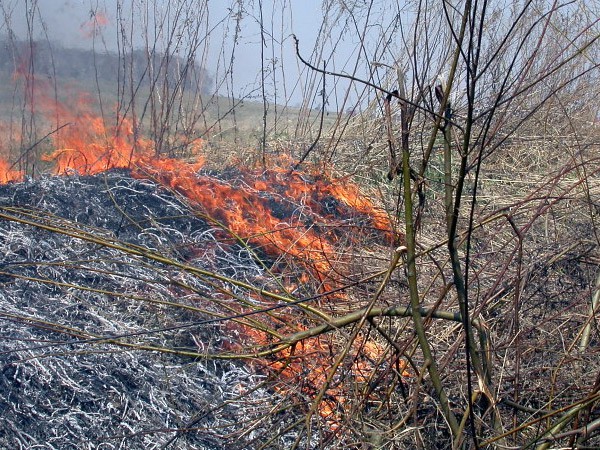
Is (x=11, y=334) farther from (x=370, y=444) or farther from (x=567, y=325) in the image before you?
(x=567, y=325)

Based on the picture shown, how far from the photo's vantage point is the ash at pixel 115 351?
2.49m

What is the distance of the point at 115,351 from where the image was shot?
2.42m

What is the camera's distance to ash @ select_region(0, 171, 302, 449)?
8.17 ft

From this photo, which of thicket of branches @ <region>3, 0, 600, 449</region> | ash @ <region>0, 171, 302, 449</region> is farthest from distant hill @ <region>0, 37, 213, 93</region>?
ash @ <region>0, 171, 302, 449</region>

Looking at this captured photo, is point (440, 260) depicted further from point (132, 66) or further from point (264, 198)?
point (132, 66)

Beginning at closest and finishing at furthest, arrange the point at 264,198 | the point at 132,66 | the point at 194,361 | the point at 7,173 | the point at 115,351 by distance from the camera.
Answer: the point at 115,351, the point at 194,361, the point at 264,198, the point at 7,173, the point at 132,66

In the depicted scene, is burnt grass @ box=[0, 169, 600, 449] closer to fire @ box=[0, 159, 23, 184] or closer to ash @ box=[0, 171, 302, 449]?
ash @ box=[0, 171, 302, 449]

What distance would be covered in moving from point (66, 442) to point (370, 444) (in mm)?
1080

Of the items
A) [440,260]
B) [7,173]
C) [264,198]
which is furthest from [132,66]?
[440,260]

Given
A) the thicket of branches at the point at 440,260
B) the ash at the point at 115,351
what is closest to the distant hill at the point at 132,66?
the thicket of branches at the point at 440,260

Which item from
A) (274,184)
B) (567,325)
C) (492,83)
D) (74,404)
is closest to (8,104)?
(274,184)

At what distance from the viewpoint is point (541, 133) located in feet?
19.8

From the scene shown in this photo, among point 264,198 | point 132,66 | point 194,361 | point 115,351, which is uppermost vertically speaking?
point 132,66

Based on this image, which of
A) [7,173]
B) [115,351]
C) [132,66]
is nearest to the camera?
[115,351]
